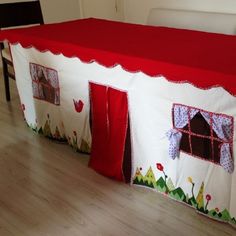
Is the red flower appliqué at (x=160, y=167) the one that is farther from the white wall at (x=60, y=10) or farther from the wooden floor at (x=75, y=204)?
the white wall at (x=60, y=10)

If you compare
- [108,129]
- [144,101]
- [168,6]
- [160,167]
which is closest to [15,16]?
[168,6]

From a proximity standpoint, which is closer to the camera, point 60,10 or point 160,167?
point 160,167

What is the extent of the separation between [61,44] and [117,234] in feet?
3.70

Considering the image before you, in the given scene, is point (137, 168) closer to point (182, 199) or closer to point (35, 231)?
point (182, 199)

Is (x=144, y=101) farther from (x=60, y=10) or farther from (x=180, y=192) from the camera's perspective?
(x=60, y=10)

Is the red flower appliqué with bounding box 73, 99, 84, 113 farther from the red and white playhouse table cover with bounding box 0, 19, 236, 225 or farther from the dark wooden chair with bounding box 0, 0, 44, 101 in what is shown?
the dark wooden chair with bounding box 0, 0, 44, 101

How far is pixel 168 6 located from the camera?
362cm

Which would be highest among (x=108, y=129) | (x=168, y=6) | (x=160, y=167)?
(x=168, y=6)

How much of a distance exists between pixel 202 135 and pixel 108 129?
0.61m

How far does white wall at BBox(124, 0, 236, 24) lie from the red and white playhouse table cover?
101 centimetres

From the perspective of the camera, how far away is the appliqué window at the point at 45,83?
232 cm

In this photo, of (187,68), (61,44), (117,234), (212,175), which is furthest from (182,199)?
(61,44)

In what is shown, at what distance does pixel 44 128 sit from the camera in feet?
8.44

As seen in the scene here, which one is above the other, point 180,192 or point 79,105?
point 79,105
